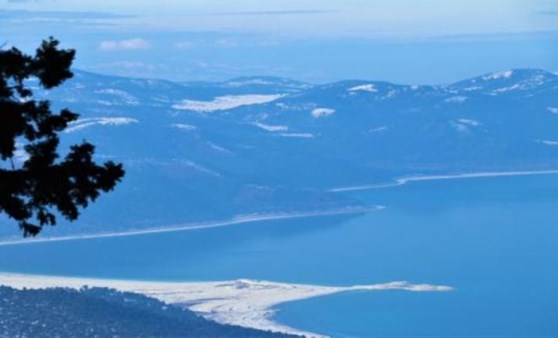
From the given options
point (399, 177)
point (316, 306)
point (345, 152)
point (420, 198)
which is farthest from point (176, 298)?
point (345, 152)

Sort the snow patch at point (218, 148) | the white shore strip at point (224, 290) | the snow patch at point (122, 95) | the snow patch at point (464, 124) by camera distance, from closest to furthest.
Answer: the white shore strip at point (224, 290), the snow patch at point (218, 148), the snow patch at point (122, 95), the snow patch at point (464, 124)

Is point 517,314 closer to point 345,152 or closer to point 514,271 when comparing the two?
point 514,271

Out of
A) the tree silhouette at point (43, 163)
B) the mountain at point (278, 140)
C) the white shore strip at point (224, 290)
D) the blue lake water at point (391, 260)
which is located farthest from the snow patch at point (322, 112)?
the tree silhouette at point (43, 163)

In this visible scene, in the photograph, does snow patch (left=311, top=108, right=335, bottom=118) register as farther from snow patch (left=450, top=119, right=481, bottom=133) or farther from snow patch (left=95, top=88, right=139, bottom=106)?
snow patch (left=95, top=88, right=139, bottom=106)

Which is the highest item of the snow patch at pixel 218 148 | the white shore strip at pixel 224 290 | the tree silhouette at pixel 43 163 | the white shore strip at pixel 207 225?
the snow patch at pixel 218 148

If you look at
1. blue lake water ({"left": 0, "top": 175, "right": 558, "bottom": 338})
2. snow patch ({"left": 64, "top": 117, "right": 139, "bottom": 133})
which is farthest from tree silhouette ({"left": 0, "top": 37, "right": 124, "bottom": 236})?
snow patch ({"left": 64, "top": 117, "right": 139, "bottom": 133})

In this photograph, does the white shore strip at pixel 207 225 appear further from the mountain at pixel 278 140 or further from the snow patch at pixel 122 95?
the snow patch at pixel 122 95

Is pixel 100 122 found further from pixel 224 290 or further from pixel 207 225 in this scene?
pixel 224 290
